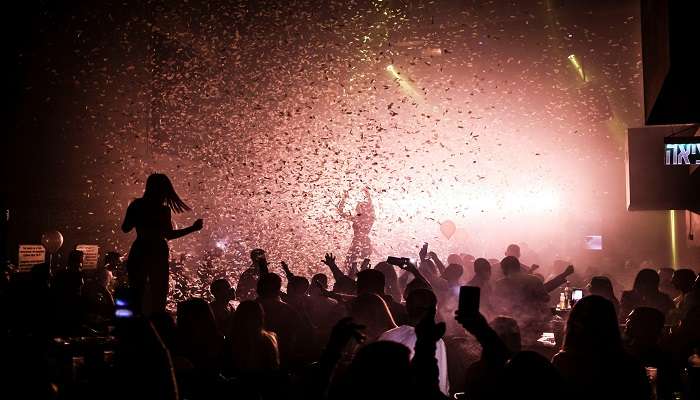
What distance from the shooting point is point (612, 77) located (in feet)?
95.9

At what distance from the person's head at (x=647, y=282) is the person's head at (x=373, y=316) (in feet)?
15.7

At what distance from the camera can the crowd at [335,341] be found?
10.6 feet

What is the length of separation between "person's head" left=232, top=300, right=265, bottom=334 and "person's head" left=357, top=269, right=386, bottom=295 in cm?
99

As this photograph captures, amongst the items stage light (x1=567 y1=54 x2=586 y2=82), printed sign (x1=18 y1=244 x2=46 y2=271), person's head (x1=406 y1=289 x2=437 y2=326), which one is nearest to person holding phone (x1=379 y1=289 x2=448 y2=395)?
person's head (x1=406 y1=289 x2=437 y2=326)

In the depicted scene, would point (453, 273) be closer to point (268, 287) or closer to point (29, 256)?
point (268, 287)

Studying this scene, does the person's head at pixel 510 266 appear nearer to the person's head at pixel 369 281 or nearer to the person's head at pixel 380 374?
the person's head at pixel 369 281

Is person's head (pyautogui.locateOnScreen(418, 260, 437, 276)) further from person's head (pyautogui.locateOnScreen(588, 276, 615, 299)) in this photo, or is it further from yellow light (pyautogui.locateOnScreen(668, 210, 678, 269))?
yellow light (pyautogui.locateOnScreen(668, 210, 678, 269))

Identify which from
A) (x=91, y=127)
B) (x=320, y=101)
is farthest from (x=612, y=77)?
(x=91, y=127)

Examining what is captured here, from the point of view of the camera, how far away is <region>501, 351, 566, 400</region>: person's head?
10.1 feet

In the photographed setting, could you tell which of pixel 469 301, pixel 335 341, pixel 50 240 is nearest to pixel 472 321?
pixel 469 301

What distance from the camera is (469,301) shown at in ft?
11.5

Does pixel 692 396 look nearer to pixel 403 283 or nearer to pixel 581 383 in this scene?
pixel 581 383

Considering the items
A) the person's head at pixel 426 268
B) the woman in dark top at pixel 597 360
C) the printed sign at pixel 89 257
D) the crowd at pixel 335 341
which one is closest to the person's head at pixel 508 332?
the crowd at pixel 335 341

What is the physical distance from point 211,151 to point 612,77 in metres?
17.2
